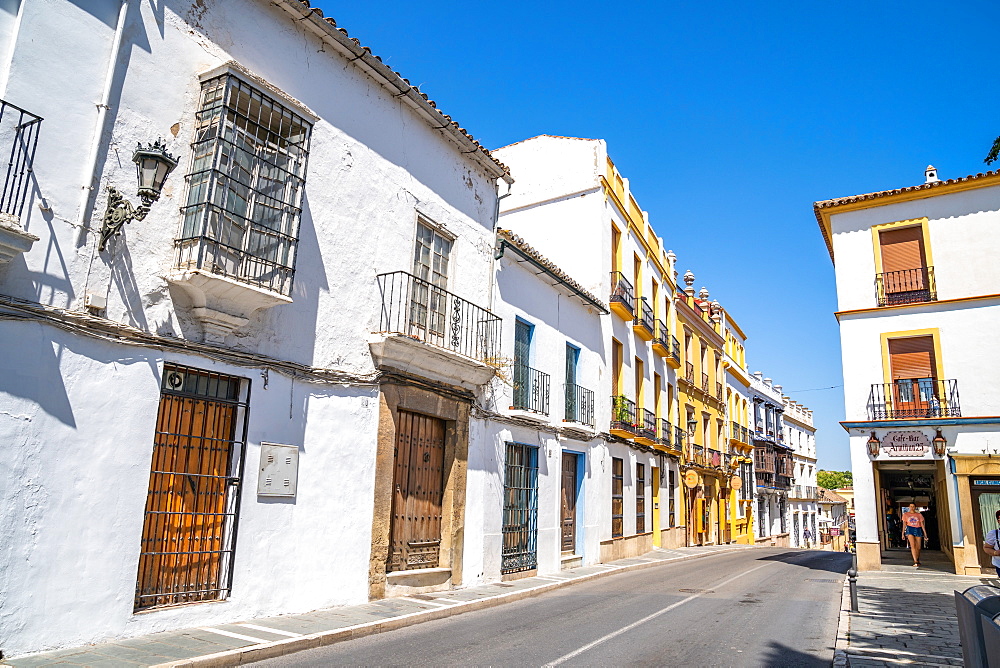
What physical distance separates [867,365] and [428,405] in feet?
40.1

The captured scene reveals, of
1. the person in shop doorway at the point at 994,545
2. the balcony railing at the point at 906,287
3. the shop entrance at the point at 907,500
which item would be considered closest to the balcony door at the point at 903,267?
the balcony railing at the point at 906,287

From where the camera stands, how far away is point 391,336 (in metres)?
9.59

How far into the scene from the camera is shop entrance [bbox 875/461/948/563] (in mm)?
16438

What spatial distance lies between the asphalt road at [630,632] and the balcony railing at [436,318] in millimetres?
4093

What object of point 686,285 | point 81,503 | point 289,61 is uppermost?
point 686,285

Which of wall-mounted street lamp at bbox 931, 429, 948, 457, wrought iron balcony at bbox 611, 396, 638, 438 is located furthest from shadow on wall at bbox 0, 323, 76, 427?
wall-mounted street lamp at bbox 931, 429, 948, 457

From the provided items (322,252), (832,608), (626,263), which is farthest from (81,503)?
(626,263)

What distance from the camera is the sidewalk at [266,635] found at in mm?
5730

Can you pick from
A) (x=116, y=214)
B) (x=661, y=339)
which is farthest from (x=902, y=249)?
(x=116, y=214)

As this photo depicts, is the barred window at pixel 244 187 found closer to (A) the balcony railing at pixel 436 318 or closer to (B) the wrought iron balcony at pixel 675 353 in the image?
(A) the balcony railing at pixel 436 318

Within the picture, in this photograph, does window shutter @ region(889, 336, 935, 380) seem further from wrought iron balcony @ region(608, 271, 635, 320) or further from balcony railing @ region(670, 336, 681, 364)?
balcony railing @ region(670, 336, 681, 364)

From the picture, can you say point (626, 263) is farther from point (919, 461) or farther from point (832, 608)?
point (832, 608)

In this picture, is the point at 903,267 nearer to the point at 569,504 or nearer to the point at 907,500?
the point at 907,500

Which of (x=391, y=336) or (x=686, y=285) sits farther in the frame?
(x=686, y=285)
